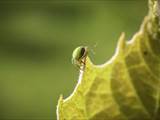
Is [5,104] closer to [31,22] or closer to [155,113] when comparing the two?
[31,22]

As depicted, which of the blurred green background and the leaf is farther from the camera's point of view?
the blurred green background

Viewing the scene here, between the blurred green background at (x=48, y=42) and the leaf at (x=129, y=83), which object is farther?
the blurred green background at (x=48, y=42)

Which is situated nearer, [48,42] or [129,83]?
[129,83]

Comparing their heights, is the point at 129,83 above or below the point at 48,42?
below

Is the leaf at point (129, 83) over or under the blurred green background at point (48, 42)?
under

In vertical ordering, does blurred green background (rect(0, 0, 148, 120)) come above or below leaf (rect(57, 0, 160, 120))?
above
